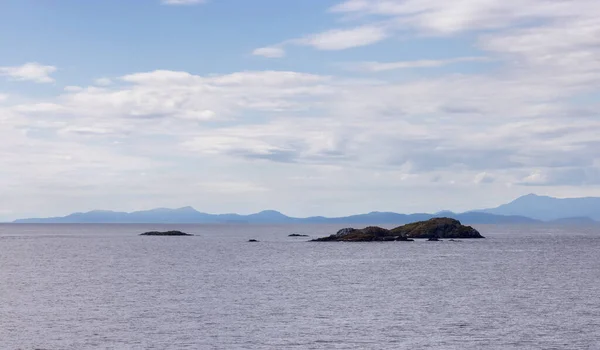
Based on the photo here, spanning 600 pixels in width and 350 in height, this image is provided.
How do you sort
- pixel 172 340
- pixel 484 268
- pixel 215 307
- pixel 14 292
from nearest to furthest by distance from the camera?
pixel 172 340 < pixel 215 307 < pixel 14 292 < pixel 484 268

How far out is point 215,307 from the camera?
69.7 m

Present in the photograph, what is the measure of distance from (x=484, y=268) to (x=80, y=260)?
80.4 m

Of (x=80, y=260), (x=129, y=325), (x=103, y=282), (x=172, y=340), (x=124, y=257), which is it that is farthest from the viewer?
(x=124, y=257)

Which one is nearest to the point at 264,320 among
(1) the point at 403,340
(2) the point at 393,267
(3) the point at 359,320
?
(3) the point at 359,320

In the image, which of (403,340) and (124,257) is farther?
(124,257)

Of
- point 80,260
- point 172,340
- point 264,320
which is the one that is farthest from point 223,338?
point 80,260

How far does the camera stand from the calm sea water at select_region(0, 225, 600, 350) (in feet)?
174

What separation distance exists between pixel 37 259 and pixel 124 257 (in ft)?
59.6

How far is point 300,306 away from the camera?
7062cm

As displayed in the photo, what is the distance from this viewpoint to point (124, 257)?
154875mm

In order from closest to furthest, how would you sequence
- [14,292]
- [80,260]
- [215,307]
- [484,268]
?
[215,307], [14,292], [484,268], [80,260]

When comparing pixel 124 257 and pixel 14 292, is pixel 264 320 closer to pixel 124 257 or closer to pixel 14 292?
pixel 14 292

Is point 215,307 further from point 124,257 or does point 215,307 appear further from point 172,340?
point 124,257

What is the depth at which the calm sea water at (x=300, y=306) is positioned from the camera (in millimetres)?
53000
